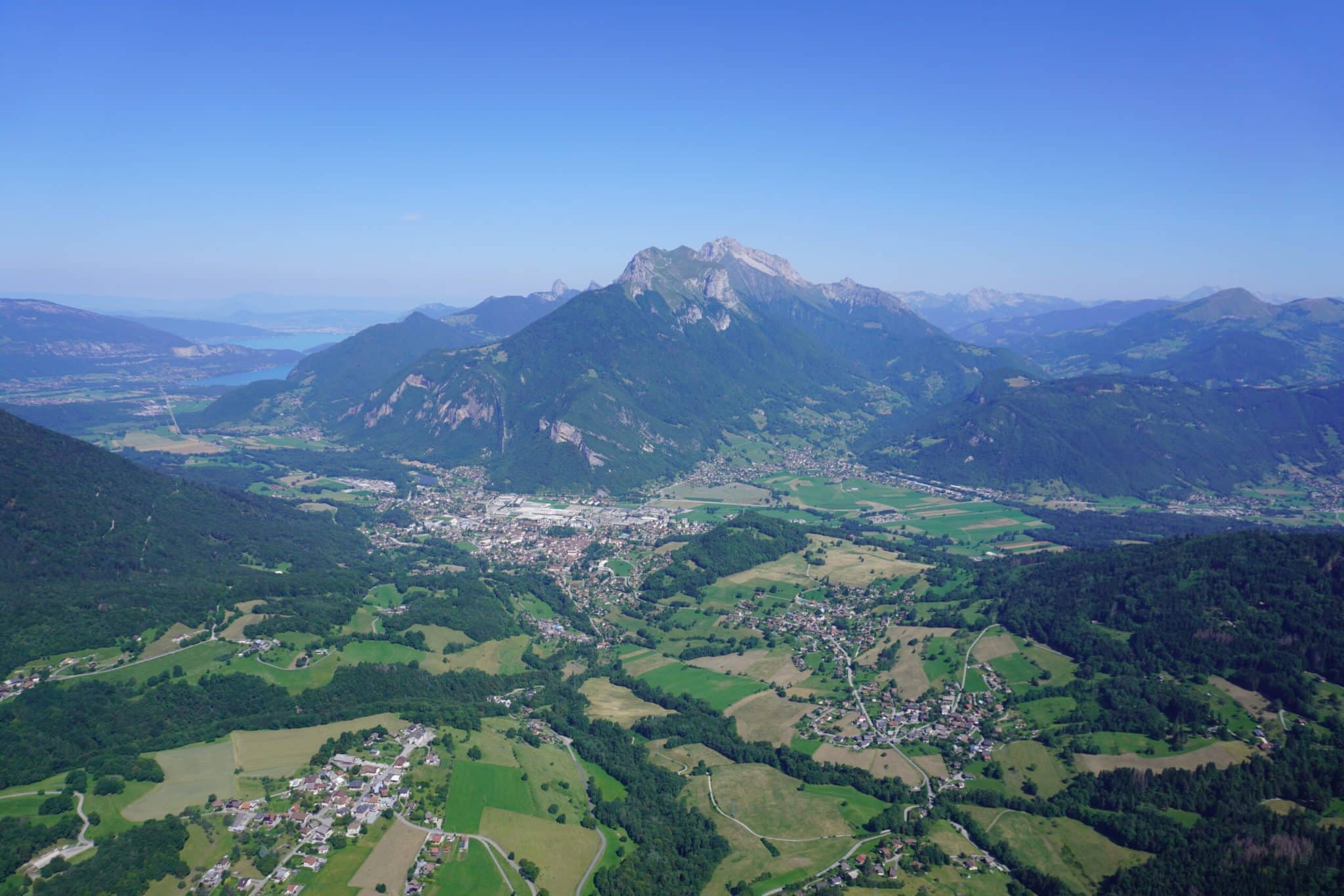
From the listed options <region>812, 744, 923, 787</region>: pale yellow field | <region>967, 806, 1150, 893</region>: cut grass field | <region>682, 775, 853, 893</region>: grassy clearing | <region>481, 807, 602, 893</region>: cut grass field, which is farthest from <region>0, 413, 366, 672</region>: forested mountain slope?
<region>967, 806, 1150, 893</region>: cut grass field

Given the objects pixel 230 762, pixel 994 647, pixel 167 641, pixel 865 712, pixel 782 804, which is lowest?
pixel 782 804

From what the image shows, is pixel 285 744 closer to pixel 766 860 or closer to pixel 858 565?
pixel 766 860

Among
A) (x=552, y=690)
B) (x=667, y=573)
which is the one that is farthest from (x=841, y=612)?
(x=552, y=690)

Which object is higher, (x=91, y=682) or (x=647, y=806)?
(x=91, y=682)

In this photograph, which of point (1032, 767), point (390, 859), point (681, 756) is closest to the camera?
point (390, 859)

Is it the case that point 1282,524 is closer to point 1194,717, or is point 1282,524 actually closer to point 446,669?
point 1194,717

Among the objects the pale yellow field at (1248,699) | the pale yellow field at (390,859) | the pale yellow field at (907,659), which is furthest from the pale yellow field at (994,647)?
the pale yellow field at (390,859)

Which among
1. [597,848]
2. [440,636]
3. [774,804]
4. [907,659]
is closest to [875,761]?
[774,804]

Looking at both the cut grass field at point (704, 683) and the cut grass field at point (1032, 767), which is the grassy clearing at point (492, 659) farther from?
the cut grass field at point (1032, 767)
